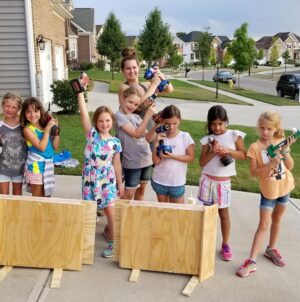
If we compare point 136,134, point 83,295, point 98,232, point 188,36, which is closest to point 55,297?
point 83,295

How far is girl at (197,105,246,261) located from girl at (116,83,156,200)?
1.73 feet

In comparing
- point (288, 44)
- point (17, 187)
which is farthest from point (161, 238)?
point (288, 44)

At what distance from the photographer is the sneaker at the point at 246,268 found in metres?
3.18

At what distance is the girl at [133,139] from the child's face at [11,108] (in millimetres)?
908

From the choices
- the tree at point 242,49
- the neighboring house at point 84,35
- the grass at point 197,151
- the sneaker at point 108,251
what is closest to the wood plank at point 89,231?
the sneaker at point 108,251

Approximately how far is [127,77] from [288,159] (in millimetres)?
1660

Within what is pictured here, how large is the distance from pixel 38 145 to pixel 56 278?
1.14 m

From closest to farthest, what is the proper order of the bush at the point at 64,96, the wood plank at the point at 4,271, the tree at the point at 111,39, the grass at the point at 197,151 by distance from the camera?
the wood plank at the point at 4,271 < the grass at the point at 197,151 < the bush at the point at 64,96 < the tree at the point at 111,39

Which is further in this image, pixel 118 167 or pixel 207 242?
pixel 118 167

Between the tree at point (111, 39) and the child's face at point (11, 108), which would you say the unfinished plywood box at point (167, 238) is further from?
the tree at point (111, 39)

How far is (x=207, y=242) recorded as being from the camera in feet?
10.2

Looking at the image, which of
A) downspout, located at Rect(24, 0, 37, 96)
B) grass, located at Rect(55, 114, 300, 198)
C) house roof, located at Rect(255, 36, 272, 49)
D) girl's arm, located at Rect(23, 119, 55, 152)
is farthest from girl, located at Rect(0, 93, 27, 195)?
house roof, located at Rect(255, 36, 272, 49)

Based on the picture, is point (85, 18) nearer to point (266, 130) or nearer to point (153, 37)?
point (153, 37)

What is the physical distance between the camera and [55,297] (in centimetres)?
283
